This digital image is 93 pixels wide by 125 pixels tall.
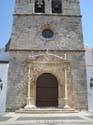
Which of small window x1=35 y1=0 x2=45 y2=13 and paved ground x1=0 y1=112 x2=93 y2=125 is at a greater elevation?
small window x1=35 y1=0 x2=45 y2=13

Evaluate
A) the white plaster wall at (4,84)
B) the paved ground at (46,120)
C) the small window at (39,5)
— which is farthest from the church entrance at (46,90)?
the small window at (39,5)

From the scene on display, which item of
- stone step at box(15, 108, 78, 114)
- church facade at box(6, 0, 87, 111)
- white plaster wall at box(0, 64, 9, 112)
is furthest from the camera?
church facade at box(6, 0, 87, 111)

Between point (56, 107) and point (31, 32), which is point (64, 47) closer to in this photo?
point (31, 32)

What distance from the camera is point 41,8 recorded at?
14.7 metres

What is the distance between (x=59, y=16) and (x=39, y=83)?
4982 mm

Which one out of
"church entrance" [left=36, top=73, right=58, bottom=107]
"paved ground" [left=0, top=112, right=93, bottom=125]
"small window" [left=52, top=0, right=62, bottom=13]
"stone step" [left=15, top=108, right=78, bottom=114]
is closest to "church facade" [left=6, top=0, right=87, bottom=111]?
"church entrance" [left=36, top=73, right=58, bottom=107]

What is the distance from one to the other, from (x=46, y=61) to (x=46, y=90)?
185 centimetres

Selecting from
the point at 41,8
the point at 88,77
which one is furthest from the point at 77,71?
the point at 41,8

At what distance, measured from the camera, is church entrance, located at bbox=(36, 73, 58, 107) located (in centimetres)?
1245

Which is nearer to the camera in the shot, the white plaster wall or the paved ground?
the paved ground

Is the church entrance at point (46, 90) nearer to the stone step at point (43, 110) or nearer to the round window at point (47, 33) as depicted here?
the stone step at point (43, 110)

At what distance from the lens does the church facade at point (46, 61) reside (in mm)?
12227

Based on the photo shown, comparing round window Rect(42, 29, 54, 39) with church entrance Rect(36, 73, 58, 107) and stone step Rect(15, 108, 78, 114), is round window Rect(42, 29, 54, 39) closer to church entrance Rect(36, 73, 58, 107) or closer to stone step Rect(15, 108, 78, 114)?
church entrance Rect(36, 73, 58, 107)

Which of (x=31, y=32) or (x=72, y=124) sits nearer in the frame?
(x=72, y=124)
